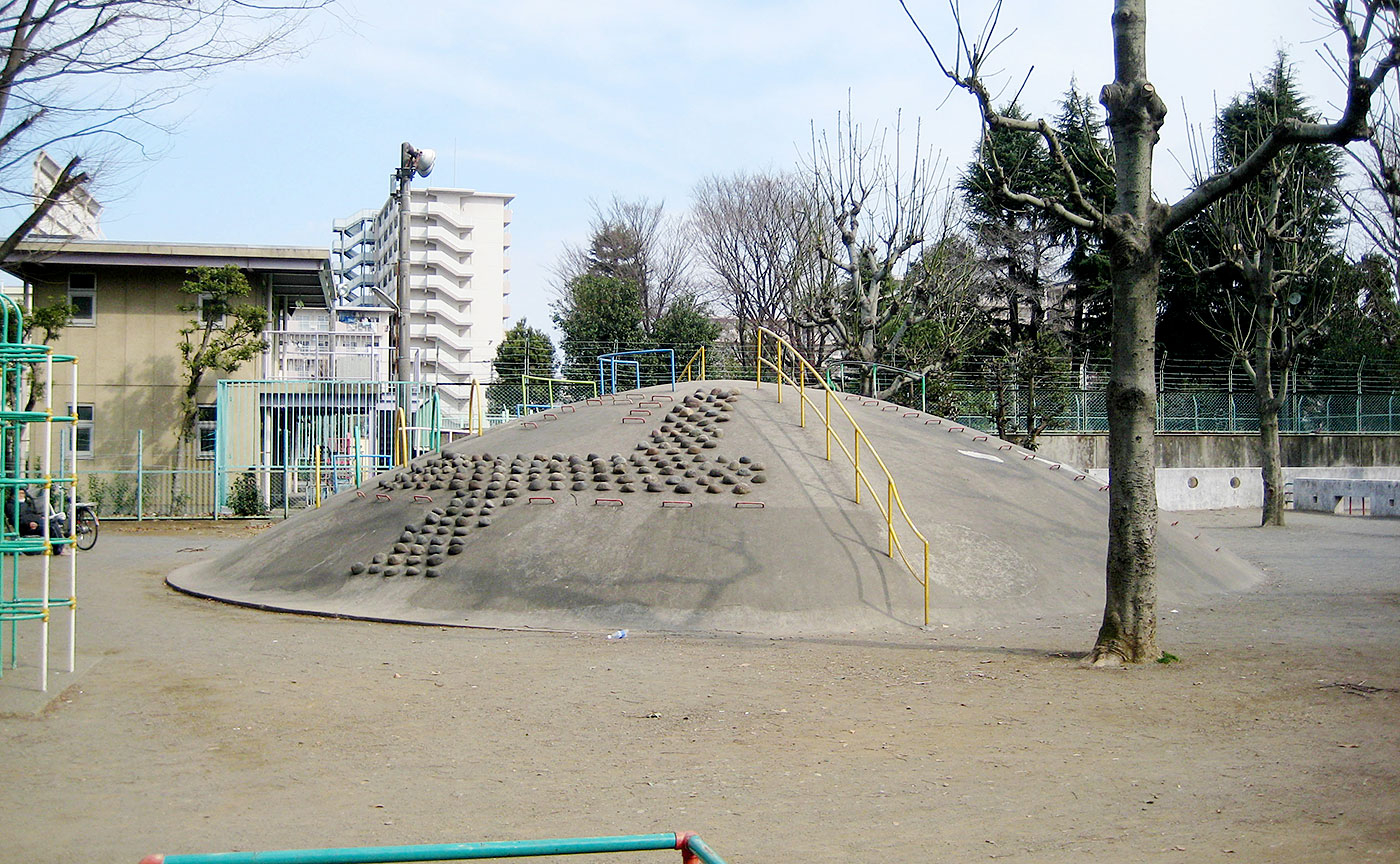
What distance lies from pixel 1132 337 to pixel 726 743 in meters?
5.47

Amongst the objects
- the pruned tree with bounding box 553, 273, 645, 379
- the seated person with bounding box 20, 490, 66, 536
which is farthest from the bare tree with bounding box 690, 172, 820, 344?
the seated person with bounding box 20, 490, 66, 536

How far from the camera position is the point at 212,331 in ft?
90.2

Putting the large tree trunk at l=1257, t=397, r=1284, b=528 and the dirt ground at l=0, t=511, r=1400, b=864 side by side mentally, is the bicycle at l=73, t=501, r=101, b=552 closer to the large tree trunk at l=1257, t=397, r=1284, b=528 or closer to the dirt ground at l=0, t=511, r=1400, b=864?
the dirt ground at l=0, t=511, r=1400, b=864

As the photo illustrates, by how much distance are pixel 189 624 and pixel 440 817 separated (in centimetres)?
752

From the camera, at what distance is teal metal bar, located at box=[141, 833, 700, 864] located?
2768 mm

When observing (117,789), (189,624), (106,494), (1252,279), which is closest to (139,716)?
(117,789)

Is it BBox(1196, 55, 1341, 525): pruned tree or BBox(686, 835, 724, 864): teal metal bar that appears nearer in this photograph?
BBox(686, 835, 724, 864): teal metal bar

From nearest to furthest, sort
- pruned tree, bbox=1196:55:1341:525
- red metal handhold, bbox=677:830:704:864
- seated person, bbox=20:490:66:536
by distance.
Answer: red metal handhold, bbox=677:830:704:864 < seated person, bbox=20:490:66:536 < pruned tree, bbox=1196:55:1341:525

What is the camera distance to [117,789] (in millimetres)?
5887

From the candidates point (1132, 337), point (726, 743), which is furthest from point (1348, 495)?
point (726, 743)

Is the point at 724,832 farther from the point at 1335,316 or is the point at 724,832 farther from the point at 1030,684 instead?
the point at 1335,316

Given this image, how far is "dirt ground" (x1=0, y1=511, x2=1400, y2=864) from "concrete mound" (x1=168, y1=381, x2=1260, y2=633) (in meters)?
0.78

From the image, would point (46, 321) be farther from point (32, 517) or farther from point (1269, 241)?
point (1269, 241)

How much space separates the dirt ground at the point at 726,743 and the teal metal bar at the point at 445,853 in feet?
7.13
